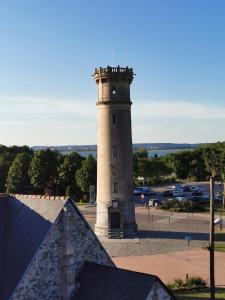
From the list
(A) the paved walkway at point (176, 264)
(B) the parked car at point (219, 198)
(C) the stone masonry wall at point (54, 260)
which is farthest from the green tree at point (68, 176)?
(C) the stone masonry wall at point (54, 260)

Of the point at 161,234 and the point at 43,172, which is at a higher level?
the point at 43,172

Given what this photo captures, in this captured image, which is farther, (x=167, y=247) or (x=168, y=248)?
(x=167, y=247)

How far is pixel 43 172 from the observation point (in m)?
68.6

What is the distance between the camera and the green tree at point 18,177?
6981cm

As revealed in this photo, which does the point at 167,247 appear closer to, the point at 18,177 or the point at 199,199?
the point at 199,199

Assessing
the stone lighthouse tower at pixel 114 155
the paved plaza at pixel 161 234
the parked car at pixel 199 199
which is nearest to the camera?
the paved plaza at pixel 161 234

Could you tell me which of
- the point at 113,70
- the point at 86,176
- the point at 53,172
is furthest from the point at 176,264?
the point at 53,172

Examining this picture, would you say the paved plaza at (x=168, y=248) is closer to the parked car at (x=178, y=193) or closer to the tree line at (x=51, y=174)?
the tree line at (x=51, y=174)

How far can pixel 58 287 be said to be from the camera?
55.0 ft

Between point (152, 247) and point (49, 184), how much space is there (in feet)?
97.5

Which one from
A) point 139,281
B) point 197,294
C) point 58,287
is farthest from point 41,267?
point 197,294

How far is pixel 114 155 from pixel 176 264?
44.2 ft

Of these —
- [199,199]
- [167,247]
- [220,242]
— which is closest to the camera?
[167,247]

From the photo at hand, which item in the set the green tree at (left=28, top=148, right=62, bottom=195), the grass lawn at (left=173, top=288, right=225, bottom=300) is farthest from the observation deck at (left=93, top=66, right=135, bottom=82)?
the green tree at (left=28, top=148, right=62, bottom=195)
